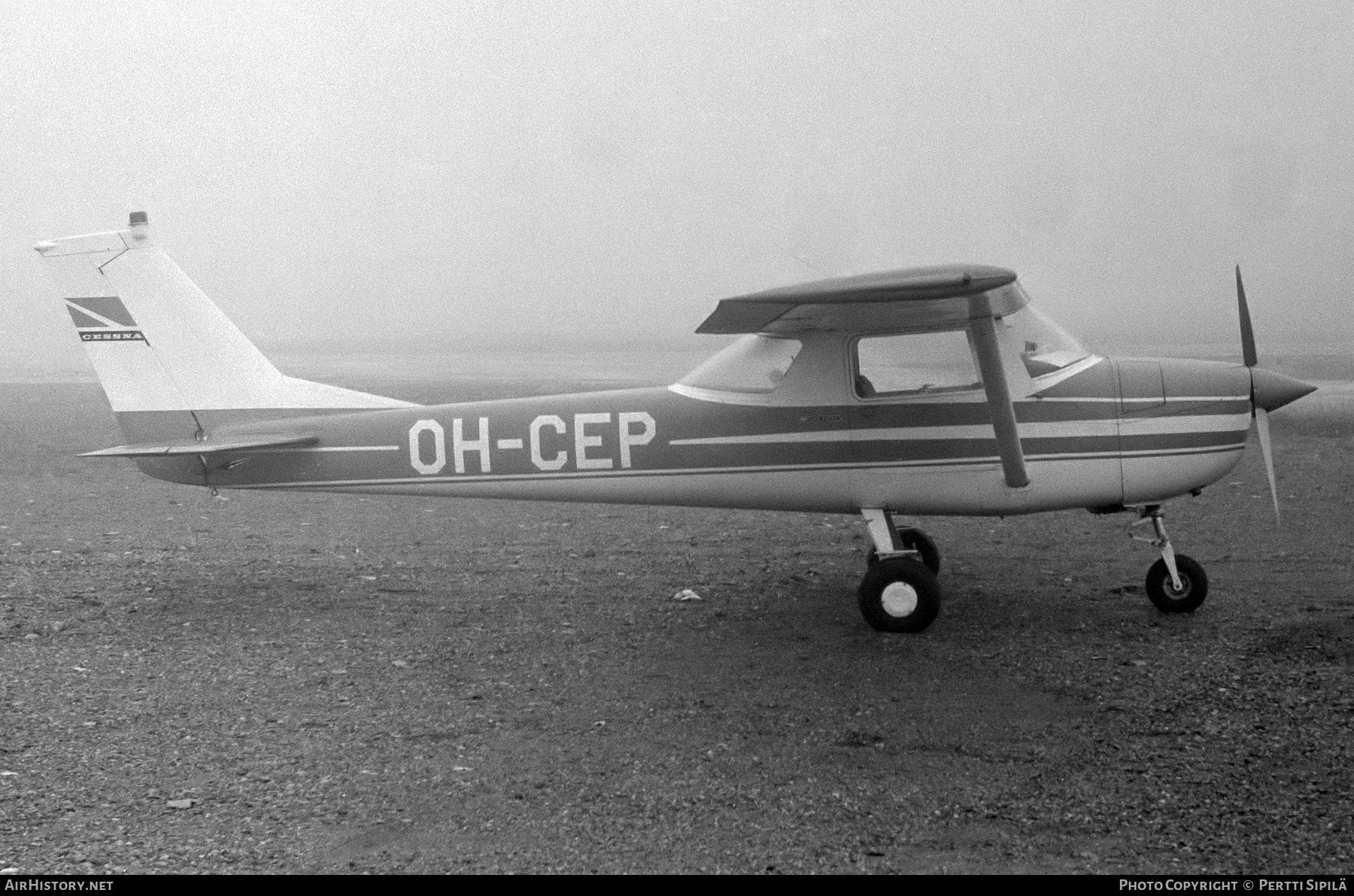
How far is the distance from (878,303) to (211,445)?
4.14 meters

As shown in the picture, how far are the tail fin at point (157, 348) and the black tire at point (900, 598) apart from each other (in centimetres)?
333

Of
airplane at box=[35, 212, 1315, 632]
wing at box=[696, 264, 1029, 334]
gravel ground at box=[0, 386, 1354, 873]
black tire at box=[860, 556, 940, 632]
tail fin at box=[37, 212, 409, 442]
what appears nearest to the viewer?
gravel ground at box=[0, 386, 1354, 873]

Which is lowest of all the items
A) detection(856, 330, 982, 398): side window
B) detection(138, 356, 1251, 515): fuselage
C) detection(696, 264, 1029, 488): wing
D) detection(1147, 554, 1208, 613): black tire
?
detection(1147, 554, 1208, 613): black tire

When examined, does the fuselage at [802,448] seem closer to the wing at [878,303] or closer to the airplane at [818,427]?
the airplane at [818,427]

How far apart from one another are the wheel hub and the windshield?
1.46m

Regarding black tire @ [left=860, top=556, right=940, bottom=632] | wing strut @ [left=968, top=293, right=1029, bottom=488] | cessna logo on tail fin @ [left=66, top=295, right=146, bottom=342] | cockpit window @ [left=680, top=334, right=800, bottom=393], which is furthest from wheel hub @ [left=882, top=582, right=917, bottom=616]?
cessna logo on tail fin @ [left=66, top=295, right=146, bottom=342]

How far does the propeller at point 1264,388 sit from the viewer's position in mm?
6465

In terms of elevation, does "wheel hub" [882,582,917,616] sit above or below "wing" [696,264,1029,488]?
below

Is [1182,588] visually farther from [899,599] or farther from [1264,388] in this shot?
[899,599]

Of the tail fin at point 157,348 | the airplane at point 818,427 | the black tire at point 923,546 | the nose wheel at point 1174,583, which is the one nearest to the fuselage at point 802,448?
the airplane at point 818,427

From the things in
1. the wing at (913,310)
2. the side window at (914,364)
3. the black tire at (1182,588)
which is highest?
the wing at (913,310)

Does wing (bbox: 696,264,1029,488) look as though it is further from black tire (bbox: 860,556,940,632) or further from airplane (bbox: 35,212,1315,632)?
black tire (bbox: 860,556,940,632)

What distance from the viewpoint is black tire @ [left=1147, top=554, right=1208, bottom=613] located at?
639 cm

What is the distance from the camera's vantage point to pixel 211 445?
6883mm
